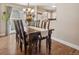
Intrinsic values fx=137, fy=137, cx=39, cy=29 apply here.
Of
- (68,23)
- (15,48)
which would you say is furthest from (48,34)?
(15,48)

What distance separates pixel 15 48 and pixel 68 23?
0.76 meters

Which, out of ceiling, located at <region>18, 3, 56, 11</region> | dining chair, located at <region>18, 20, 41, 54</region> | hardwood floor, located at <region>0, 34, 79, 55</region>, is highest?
ceiling, located at <region>18, 3, 56, 11</region>

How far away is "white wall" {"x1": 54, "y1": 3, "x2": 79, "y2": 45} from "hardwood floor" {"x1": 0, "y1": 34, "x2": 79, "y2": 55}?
0.11 m

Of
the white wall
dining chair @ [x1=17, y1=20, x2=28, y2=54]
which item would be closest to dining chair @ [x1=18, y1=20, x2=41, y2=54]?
dining chair @ [x1=17, y1=20, x2=28, y2=54]

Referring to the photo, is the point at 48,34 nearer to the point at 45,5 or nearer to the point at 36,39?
the point at 36,39

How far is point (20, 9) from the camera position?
1.74 meters

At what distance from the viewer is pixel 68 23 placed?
1778 millimetres

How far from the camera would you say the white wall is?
1.76 meters

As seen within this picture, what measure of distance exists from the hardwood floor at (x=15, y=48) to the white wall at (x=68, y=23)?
0.11 m

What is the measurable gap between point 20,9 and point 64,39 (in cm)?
69

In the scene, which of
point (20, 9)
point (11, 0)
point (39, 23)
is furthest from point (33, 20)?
point (11, 0)

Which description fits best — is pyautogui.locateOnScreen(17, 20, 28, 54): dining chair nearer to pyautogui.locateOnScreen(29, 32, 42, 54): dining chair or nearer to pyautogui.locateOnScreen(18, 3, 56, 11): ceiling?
pyautogui.locateOnScreen(29, 32, 42, 54): dining chair

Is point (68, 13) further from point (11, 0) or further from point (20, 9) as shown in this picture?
point (11, 0)

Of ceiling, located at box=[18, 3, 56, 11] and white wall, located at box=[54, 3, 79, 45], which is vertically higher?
ceiling, located at box=[18, 3, 56, 11]
